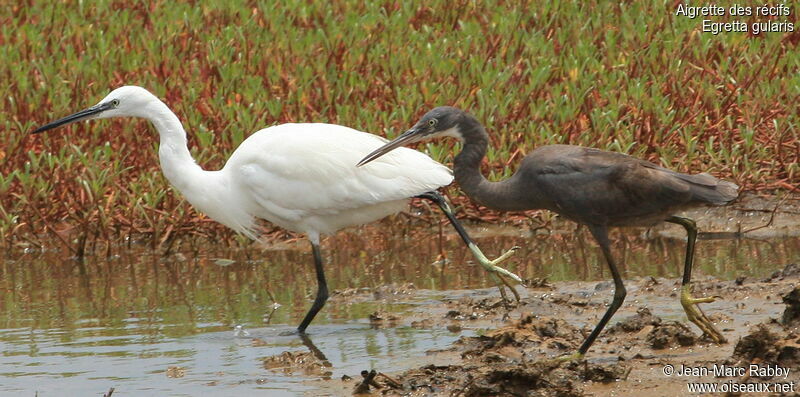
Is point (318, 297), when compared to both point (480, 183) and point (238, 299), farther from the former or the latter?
point (480, 183)

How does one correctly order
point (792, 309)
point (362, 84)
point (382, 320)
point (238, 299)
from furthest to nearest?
point (362, 84) → point (238, 299) → point (382, 320) → point (792, 309)

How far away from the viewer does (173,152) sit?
23.8 feet

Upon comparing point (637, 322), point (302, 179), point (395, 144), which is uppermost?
point (395, 144)

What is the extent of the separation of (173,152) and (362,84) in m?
3.13

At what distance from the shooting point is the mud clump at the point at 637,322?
A: 5.84m

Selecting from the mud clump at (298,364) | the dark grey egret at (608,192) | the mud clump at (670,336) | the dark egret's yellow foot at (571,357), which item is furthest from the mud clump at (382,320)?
the mud clump at (670,336)

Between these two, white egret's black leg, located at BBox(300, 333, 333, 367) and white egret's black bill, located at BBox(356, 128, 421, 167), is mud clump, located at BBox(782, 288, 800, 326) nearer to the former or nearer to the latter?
white egret's black bill, located at BBox(356, 128, 421, 167)

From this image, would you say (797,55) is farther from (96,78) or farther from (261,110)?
(96,78)

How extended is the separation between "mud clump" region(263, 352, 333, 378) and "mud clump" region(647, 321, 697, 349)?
139 cm

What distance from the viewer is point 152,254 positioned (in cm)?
846

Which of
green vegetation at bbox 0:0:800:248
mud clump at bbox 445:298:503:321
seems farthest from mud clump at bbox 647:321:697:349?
green vegetation at bbox 0:0:800:248

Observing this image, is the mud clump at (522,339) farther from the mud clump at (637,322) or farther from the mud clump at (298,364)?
the mud clump at (298,364)

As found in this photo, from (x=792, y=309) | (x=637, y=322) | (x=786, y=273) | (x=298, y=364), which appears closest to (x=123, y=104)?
(x=298, y=364)

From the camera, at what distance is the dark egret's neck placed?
19.5ft
